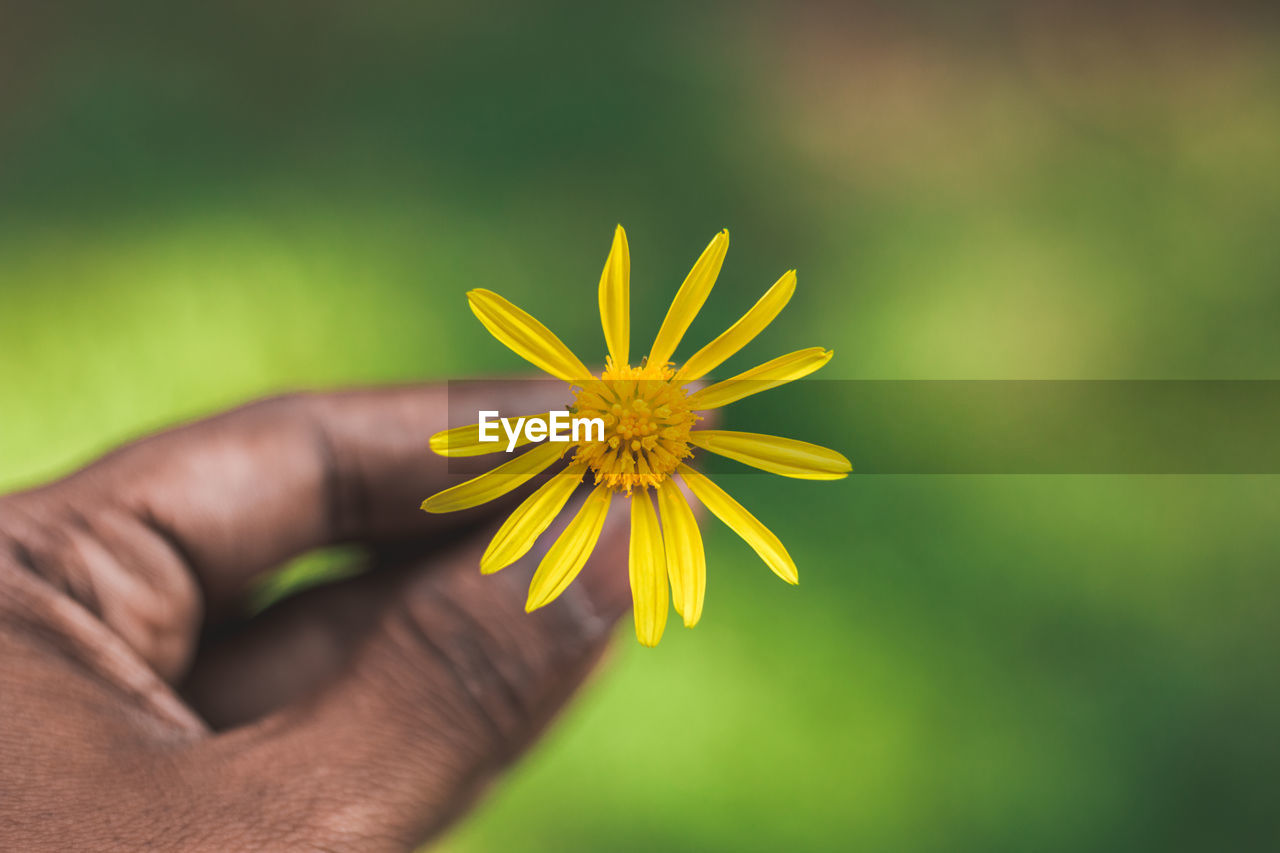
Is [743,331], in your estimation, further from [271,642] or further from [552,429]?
[271,642]

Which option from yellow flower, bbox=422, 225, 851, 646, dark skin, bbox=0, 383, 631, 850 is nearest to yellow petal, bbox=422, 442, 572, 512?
yellow flower, bbox=422, 225, 851, 646

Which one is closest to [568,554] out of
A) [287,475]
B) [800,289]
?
[287,475]

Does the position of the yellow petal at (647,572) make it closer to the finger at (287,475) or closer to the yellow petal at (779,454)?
the yellow petal at (779,454)

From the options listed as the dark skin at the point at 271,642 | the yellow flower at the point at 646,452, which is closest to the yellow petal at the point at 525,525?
the yellow flower at the point at 646,452

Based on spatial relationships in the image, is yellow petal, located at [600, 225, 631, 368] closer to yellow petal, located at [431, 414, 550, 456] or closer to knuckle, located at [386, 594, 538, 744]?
yellow petal, located at [431, 414, 550, 456]

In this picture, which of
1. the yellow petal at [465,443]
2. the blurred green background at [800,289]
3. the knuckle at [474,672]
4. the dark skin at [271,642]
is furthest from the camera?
the blurred green background at [800,289]

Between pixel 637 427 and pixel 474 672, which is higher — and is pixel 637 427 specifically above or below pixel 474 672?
above

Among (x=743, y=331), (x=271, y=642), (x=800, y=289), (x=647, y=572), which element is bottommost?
(x=271, y=642)

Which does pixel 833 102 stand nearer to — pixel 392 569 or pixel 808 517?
pixel 808 517
